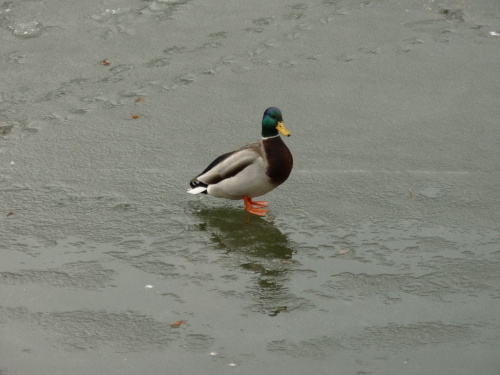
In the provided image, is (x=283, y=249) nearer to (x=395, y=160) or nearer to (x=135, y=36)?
(x=395, y=160)

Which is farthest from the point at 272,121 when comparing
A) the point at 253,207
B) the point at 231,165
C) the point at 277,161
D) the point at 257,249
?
the point at 257,249

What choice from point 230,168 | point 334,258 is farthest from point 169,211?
point 334,258

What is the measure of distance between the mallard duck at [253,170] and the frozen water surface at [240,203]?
17 centimetres

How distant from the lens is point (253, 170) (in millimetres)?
5172

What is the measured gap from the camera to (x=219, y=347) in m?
4.04

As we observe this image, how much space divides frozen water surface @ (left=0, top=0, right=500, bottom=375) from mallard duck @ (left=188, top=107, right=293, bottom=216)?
0.17 m

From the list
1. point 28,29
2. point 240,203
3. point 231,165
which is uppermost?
point 28,29

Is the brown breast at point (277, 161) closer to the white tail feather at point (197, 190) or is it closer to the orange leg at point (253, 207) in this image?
the orange leg at point (253, 207)

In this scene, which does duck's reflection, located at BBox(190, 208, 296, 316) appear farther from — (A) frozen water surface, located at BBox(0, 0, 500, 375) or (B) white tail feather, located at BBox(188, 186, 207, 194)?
(B) white tail feather, located at BBox(188, 186, 207, 194)

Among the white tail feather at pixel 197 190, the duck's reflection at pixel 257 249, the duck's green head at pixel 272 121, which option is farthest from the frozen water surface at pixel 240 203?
the duck's green head at pixel 272 121

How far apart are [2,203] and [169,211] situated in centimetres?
110

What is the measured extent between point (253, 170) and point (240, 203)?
0.44m

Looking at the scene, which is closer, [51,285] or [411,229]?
[51,285]

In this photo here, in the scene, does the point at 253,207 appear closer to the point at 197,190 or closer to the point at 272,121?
the point at 197,190
